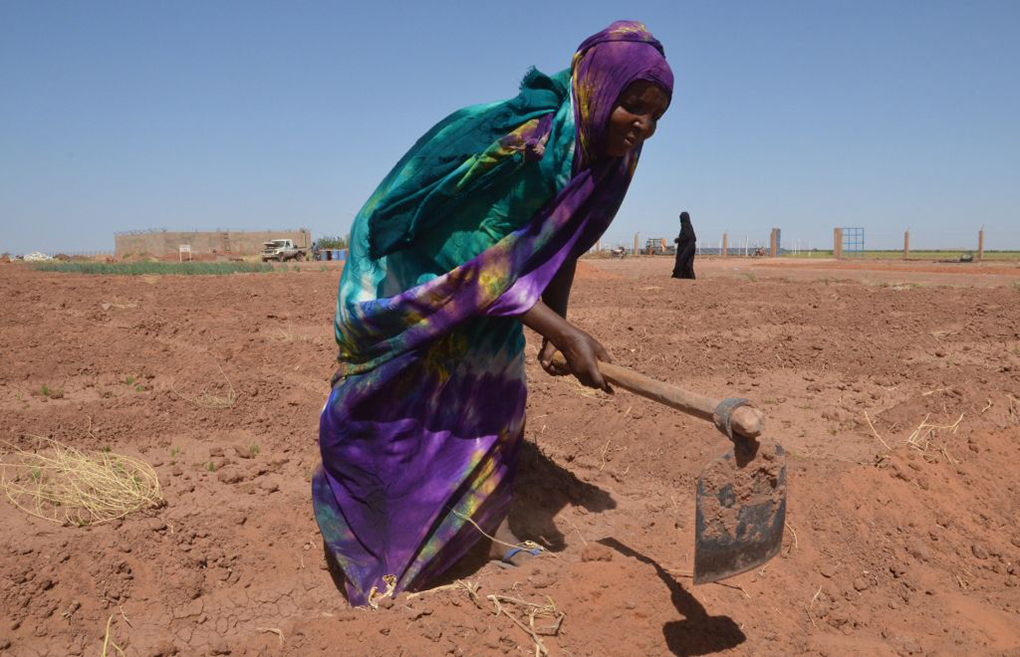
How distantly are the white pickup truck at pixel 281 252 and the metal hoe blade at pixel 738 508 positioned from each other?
117 ft

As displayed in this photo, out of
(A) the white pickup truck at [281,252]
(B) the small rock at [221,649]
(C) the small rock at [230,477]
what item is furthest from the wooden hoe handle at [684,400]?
(A) the white pickup truck at [281,252]

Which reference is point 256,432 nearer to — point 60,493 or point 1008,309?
point 60,493

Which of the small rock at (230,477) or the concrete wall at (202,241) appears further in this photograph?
the concrete wall at (202,241)

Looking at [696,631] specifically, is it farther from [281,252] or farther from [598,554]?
[281,252]

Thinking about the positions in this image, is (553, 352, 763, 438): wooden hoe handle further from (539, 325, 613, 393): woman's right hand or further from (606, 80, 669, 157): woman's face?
(606, 80, 669, 157): woman's face

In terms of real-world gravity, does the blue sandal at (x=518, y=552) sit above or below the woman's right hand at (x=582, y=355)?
below

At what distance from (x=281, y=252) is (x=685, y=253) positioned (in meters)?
26.9

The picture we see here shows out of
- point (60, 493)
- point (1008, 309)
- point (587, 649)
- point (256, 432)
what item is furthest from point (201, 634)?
point (1008, 309)

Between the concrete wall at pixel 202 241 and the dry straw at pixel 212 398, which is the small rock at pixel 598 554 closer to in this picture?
the dry straw at pixel 212 398

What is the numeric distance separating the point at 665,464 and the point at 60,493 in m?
2.88

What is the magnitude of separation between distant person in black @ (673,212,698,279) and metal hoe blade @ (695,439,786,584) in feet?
38.9

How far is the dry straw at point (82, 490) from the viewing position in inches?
127

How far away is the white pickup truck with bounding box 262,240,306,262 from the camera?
36531 mm

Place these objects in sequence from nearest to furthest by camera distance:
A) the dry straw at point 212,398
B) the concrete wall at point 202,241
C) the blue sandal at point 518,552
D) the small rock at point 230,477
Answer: the blue sandal at point 518,552 < the small rock at point 230,477 < the dry straw at point 212,398 < the concrete wall at point 202,241
